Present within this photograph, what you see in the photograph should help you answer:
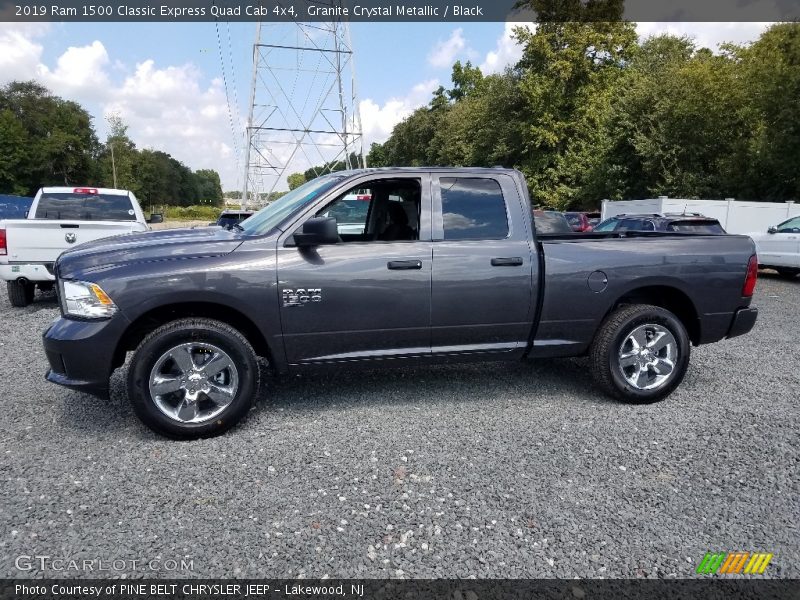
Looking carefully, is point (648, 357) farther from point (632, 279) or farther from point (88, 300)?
point (88, 300)

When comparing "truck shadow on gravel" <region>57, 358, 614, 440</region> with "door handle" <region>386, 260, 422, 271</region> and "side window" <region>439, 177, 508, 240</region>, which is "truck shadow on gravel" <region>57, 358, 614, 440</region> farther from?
"side window" <region>439, 177, 508, 240</region>

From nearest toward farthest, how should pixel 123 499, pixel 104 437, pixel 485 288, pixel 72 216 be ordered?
1. pixel 123 499
2. pixel 104 437
3. pixel 485 288
4. pixel 72 216

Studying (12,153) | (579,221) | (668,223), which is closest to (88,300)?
(668,223)

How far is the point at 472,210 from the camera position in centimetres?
416

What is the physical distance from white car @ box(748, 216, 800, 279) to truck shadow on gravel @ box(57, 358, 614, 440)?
33.7 feet

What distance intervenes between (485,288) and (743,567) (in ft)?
7.32

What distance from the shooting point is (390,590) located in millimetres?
2281

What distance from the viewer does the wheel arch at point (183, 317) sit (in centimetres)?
362

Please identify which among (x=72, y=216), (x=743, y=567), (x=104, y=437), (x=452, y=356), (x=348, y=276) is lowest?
(x=743, y=567)

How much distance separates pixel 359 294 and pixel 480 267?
93 centimetres

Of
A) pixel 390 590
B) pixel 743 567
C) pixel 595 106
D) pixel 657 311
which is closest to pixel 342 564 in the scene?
pixel 390 590

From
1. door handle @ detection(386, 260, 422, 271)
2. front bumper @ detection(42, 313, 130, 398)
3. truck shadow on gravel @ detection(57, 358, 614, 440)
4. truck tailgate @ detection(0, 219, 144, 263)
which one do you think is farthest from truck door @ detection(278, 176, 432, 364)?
truck tailgate @ detection(0, 219, 144, 263)

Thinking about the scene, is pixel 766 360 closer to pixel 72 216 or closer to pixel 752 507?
pixel 752 507

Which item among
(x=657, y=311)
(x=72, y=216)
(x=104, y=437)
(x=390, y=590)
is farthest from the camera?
(x=72, y=216)
